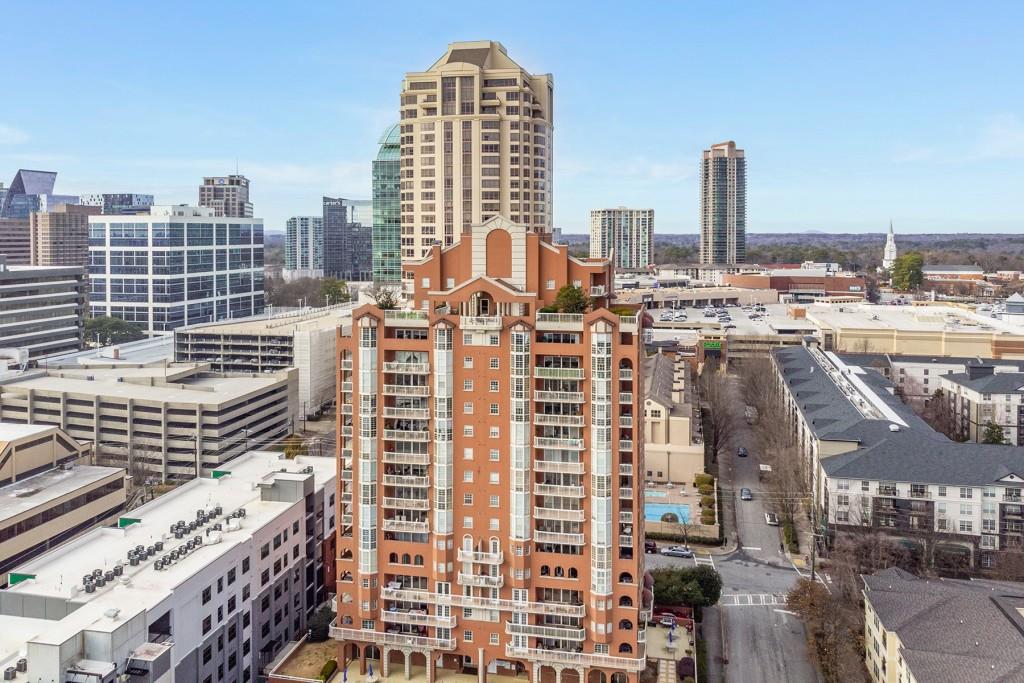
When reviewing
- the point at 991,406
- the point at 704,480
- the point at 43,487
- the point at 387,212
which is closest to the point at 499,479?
the point at 43,487

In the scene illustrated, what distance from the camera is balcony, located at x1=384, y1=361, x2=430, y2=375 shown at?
3562cm

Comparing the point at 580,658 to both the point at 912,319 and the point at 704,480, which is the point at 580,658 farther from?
the point at 912,319

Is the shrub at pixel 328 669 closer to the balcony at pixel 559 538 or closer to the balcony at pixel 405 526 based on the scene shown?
the balcony at pixel 405 526

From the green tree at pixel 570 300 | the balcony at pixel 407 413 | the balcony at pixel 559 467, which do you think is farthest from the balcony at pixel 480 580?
the green tree at pixel 570 300

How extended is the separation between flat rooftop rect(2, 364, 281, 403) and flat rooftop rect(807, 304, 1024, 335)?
6928cm

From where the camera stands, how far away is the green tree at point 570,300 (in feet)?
115

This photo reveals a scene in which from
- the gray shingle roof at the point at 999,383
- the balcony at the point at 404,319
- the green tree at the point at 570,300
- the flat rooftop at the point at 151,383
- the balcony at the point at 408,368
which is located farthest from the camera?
the gray shingle roof at the point at 999,383

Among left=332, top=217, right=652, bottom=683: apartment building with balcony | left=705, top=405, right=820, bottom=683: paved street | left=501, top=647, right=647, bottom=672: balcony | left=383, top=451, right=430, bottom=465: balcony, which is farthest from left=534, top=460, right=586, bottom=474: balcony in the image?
left=705, top=405, right=820, bottom=683: paved street

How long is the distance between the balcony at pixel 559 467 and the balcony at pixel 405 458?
466cm

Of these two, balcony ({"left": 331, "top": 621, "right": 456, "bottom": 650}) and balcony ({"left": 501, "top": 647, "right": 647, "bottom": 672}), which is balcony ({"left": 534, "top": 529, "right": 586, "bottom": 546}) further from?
balcony ({"left": 331, "top": 621, "right": 456, "bottom": 650})

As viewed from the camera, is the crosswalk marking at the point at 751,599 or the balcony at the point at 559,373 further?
the crosswalk marking at the point at 751,599

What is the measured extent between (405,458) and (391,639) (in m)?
7.51

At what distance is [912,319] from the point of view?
4304 inches

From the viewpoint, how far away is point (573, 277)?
37031 millimetres
